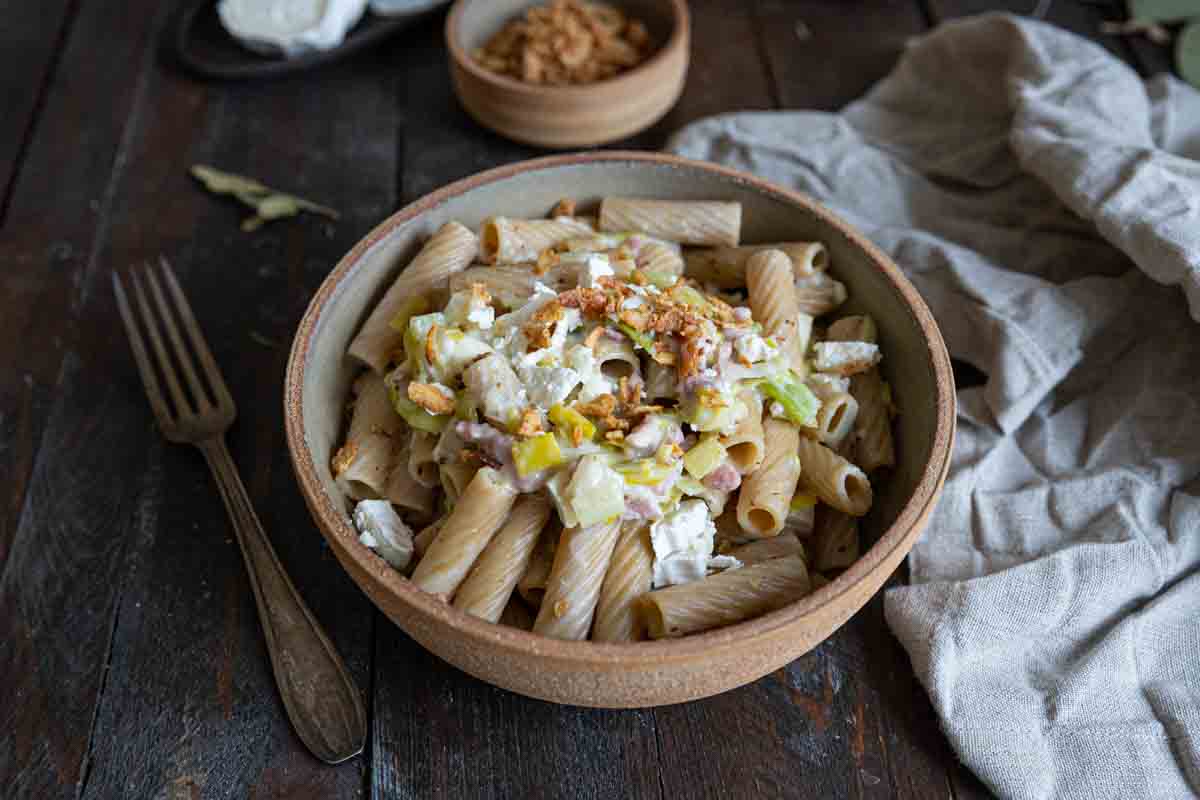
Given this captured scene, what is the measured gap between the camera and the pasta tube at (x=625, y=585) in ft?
4.05

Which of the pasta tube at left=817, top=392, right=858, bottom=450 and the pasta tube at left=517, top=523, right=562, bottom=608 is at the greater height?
the pasta tube at left=817, top=392, right=858, bottom=450

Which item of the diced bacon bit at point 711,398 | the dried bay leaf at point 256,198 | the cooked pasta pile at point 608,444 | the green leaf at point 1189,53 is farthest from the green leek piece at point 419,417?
the green leaf at point 1189,53

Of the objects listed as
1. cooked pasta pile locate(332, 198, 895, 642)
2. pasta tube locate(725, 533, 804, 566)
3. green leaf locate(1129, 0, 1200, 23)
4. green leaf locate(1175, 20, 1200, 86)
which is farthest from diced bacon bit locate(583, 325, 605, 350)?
green leaf locate(1129, 0, 1200, 23)

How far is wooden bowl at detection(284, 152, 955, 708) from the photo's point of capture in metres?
1.11

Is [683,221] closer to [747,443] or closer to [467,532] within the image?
[747,443]

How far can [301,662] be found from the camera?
135 centimetres

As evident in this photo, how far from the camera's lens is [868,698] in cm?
135

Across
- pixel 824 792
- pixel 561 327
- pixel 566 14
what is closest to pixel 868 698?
pixel 824 792

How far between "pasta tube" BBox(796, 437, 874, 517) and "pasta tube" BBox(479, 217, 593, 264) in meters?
0.49

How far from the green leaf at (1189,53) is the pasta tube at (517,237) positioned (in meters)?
1.43

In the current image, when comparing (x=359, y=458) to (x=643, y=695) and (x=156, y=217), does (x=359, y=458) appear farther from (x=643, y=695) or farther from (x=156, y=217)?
(x=156, y=217)

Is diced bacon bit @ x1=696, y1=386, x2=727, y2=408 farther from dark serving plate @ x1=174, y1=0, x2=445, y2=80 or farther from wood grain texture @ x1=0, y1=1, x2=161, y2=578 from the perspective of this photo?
dark serving plate @ x1=174, y1=0, x2=445, y2=80

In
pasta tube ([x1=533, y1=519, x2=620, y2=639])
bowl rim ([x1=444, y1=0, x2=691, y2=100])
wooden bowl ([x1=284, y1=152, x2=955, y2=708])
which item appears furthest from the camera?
bowl rim ([x1=444, y1=0, x2=691, y2=100])

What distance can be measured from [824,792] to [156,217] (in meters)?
1.62
